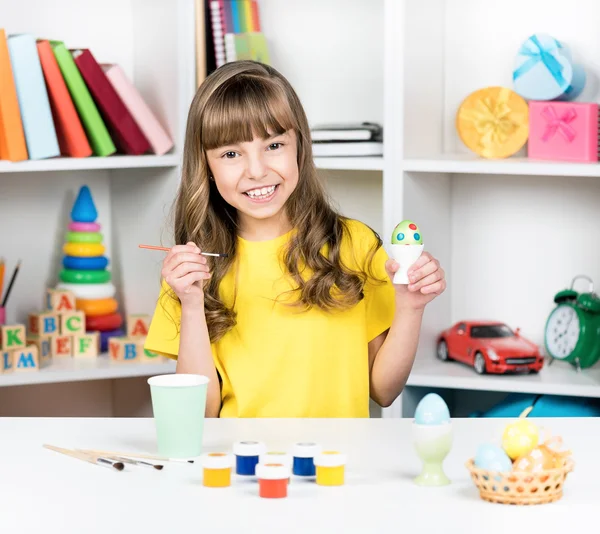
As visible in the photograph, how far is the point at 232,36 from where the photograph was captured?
2.39m

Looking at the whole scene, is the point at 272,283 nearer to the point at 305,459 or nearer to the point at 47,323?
the point at 305,459

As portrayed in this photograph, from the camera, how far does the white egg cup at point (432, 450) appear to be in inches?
42.0

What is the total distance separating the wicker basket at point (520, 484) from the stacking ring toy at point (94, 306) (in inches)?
64.1

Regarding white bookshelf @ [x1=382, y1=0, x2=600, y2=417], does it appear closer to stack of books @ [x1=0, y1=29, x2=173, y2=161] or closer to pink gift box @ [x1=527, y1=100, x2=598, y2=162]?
pink gift box @ [x1=527, y1=100, x2=598, y2=162]

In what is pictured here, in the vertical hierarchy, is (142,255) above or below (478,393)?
above

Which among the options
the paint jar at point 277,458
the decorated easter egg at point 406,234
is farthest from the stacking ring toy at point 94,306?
the paint jar at point 277,458

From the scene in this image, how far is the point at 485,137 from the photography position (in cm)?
230

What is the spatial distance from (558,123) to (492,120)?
0.52 feet

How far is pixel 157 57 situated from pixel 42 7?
1.12ft

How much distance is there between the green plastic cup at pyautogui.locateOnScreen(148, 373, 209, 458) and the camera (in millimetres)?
1176

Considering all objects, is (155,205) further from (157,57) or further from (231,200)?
(231,200)

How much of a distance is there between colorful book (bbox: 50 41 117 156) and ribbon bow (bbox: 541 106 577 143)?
0.93 m

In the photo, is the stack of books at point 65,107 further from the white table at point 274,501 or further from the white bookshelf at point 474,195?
the white table at point 274,501

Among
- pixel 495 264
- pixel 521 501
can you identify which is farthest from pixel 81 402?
pixel 521 501
